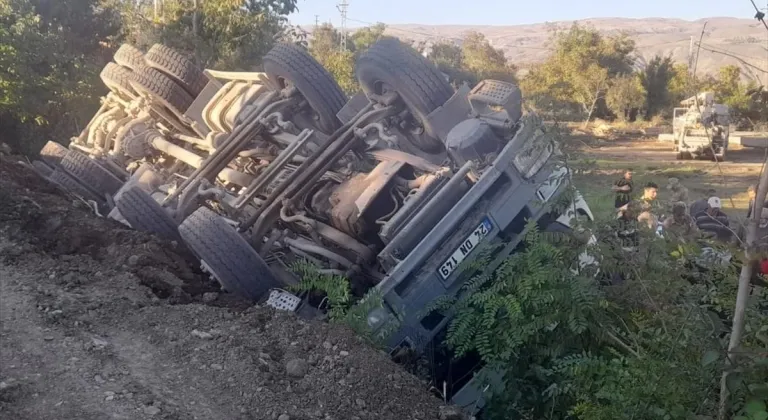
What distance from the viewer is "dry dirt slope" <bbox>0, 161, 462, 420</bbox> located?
3430 millimetres

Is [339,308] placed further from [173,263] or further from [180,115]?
[180,115]

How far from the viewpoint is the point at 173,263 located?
5.40 meters

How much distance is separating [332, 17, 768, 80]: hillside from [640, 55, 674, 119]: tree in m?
2.00

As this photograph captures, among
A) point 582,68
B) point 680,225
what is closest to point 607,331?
point 680,225

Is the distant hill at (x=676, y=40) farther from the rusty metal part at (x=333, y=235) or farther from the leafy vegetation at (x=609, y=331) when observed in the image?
the rusty metal part at (x=333, y=235)

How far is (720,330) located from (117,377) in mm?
2600

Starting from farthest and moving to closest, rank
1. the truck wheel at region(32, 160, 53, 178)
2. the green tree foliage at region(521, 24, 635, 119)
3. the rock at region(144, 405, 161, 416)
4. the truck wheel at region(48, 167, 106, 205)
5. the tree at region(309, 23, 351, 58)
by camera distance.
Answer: the tree at region(309, 23, 351, 58) → the green tree foliage at region(521, 24, 635, 119) → the truck wheel at region(32, 160, 53, 178) → the truck wheel at region(48, 167, 106, 205) → the rock at region(144, 405, 161, 416)

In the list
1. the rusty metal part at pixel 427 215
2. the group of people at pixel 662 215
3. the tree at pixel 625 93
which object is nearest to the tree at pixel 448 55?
the tree at pixel 625 93

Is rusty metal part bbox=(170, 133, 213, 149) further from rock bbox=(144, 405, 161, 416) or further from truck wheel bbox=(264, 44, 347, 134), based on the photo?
rock bbox=(144, 405, 161, 416)

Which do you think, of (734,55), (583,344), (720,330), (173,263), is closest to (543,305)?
(583,344)

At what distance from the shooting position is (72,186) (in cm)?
790

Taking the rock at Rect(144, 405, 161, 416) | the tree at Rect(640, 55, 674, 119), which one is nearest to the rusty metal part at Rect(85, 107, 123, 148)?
the rock at Rect(144, 405, 161, 416)

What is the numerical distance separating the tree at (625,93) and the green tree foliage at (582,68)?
42 centimetres

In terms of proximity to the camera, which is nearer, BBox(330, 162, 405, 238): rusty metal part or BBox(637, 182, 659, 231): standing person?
BBox(637, 182, 659, 231): standing person
